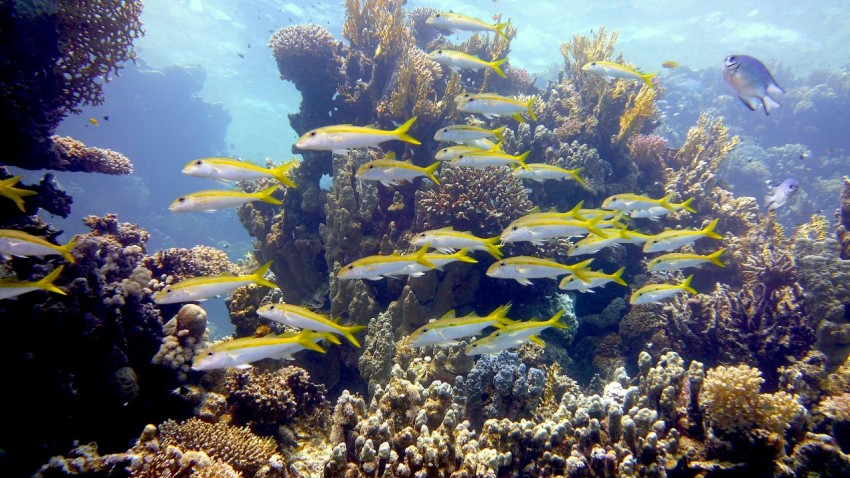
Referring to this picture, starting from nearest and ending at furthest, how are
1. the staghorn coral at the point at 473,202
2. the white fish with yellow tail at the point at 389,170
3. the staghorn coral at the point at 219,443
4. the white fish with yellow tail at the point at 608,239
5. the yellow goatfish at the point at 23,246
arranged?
the yellow goatfish at the point at 23,246
the staghorn coral at the point at 219,443
the white fish with yellow tail at the point at 389,170
the white fish with yellow tail at the point at 608,239
the staghorn coral at the point at 473,202

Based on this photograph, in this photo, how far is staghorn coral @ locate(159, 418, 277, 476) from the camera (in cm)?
354

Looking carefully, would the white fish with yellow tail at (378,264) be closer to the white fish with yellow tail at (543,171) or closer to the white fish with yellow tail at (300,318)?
the white fish with yellow tail at (300,318)

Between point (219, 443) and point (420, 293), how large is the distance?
11.0 feet

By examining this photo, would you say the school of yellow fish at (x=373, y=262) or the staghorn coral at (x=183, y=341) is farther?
the staghorn coral at (x=183, y=341)

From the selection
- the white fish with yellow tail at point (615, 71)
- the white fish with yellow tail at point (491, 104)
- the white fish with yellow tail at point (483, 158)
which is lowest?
the white fish with yellow tail at point (483, 158)

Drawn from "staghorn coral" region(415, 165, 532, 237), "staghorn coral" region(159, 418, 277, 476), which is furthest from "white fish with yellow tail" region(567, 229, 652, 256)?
"staghorn coral" region(159, 418, 277, 476)

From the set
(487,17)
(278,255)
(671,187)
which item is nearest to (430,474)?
(278,255)

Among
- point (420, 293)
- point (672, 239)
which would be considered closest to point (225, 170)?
point (420, 293)

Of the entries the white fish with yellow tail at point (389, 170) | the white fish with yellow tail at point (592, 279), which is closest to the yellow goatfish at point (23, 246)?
the white fish with yellow tail at point (389, 170)

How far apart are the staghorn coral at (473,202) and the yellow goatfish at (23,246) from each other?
4.66m

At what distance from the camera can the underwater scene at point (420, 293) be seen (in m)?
3.42

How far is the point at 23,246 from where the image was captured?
Answer: 332 cm

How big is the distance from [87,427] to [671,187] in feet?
36.9

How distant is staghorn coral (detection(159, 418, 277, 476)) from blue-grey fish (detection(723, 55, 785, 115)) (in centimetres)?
741
